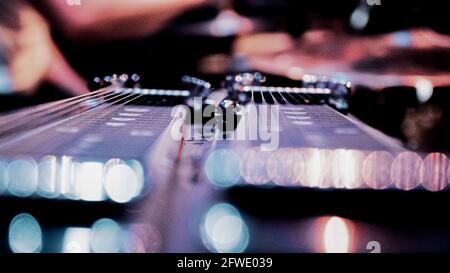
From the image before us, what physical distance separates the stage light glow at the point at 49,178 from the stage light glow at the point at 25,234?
54mm

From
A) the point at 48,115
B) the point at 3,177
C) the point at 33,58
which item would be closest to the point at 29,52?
the point at 33,58

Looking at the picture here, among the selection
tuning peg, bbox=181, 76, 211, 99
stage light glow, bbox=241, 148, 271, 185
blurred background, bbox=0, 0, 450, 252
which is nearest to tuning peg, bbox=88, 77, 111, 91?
blurred background, bbox=0, 0, 450, 252

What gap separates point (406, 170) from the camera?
114 cm

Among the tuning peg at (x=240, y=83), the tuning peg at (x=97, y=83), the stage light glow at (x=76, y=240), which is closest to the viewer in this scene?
the stage light glow at (x=76, y=240)

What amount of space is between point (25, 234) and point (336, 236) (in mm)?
552

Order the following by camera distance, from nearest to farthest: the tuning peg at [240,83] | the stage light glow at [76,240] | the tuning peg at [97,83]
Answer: the stage light glow at [76,240] → the tuning peg at [240,83] → the tuning peg at [97,83]

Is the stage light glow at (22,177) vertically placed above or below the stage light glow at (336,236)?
above

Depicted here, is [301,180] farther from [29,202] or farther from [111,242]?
[29,202]

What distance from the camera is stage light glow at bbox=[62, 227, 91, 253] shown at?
1039 millimetres

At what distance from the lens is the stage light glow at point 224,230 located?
1.07 meters

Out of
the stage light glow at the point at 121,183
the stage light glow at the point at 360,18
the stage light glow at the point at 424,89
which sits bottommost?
the stage light glow at the point at 121,183

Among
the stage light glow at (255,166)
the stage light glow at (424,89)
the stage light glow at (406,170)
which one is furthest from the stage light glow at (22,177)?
the stage light glow at (424,89)

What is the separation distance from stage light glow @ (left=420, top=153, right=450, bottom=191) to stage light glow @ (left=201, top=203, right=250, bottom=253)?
35cm

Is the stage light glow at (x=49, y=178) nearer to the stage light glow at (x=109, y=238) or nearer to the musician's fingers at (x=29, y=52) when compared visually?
the stage light glow at (x=109, y=238)
